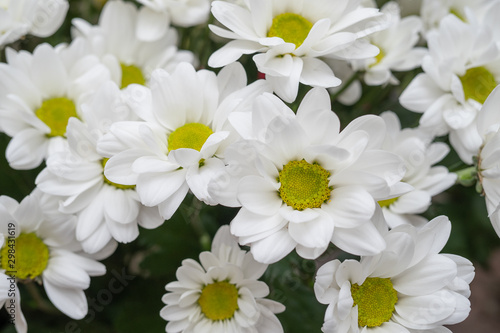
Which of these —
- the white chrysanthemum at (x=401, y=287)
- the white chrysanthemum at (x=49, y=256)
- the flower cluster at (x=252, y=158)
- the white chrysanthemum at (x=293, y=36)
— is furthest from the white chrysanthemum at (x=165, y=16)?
the white chrysanthemum at (x=401, y=287)

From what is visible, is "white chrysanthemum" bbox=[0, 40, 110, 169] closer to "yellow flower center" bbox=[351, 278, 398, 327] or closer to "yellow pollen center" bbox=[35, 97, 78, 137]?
"yellow pollen center" bbox=[35, 97, 78, 137]

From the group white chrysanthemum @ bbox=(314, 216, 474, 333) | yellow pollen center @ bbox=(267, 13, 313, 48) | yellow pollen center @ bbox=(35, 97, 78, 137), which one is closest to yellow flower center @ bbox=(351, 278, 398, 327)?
white chrysanthemum @ bbox=(314, 216, 474, 333)

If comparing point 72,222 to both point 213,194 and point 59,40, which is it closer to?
point 213,194

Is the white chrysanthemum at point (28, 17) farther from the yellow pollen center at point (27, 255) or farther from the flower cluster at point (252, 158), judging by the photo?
the yellow pollen center at point (27, 255)

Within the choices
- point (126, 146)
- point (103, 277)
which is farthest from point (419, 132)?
point (103, 277)

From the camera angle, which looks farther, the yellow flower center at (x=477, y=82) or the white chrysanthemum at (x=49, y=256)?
the yellow flower center at (x=477, y=82)

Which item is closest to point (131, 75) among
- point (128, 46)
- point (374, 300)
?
point (128, 46)

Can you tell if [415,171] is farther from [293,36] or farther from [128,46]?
[128,46]
